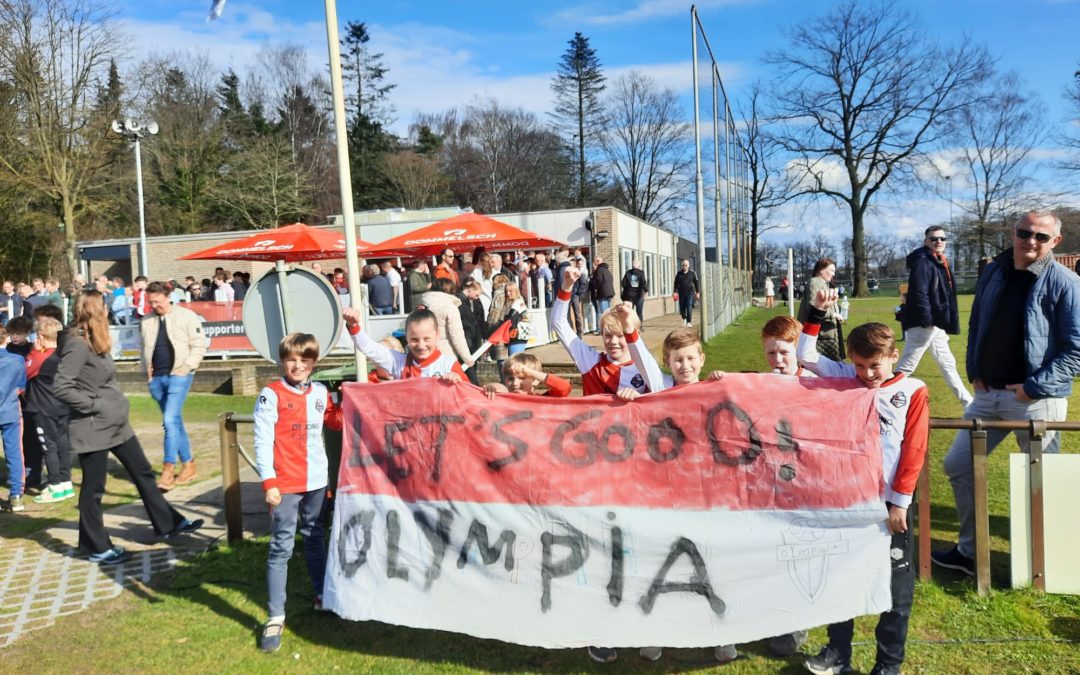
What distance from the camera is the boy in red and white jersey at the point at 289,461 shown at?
4363 millimetres

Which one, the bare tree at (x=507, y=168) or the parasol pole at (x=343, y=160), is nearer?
the parasol pole at (x=343, y=160)

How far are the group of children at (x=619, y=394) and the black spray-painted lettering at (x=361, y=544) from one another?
0.31 m

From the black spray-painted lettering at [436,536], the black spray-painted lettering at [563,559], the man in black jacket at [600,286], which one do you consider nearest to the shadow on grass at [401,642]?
the black spray-painted lettering at [563,559]

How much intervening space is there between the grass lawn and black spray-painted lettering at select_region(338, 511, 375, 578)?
447 millimetres

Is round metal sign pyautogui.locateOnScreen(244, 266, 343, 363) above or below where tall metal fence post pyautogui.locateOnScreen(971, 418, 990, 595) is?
above

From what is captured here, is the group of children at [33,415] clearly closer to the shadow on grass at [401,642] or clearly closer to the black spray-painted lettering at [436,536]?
the shadow on grass at [401,642]

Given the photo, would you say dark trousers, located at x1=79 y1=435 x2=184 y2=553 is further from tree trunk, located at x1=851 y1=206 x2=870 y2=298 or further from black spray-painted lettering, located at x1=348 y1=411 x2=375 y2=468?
tree trunk, located at x1=851 y1=206 x2=870 y2=298

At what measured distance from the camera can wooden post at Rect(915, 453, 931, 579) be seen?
4523 mm

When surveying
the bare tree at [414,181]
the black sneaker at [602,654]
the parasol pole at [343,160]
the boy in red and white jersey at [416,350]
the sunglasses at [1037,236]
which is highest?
the bare tree at [414,181]

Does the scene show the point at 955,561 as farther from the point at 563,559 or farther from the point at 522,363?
the point at 522,363

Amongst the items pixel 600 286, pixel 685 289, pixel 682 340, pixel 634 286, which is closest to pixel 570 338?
pixel 682 340

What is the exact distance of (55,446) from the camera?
7793 mm

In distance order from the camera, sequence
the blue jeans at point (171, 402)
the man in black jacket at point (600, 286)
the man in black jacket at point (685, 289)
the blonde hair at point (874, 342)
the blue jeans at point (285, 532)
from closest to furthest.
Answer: the blonde hair at point (874, 342)
the blue jeans at point (285, 532)
the blue jeans at point (171, 402)
the man in black jacket at point (600, 286)
the man in black jacket at point (685, 289)

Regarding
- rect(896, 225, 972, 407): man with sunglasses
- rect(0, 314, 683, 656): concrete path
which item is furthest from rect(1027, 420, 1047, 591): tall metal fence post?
rect(0, 314, 683, 656): concrete path
